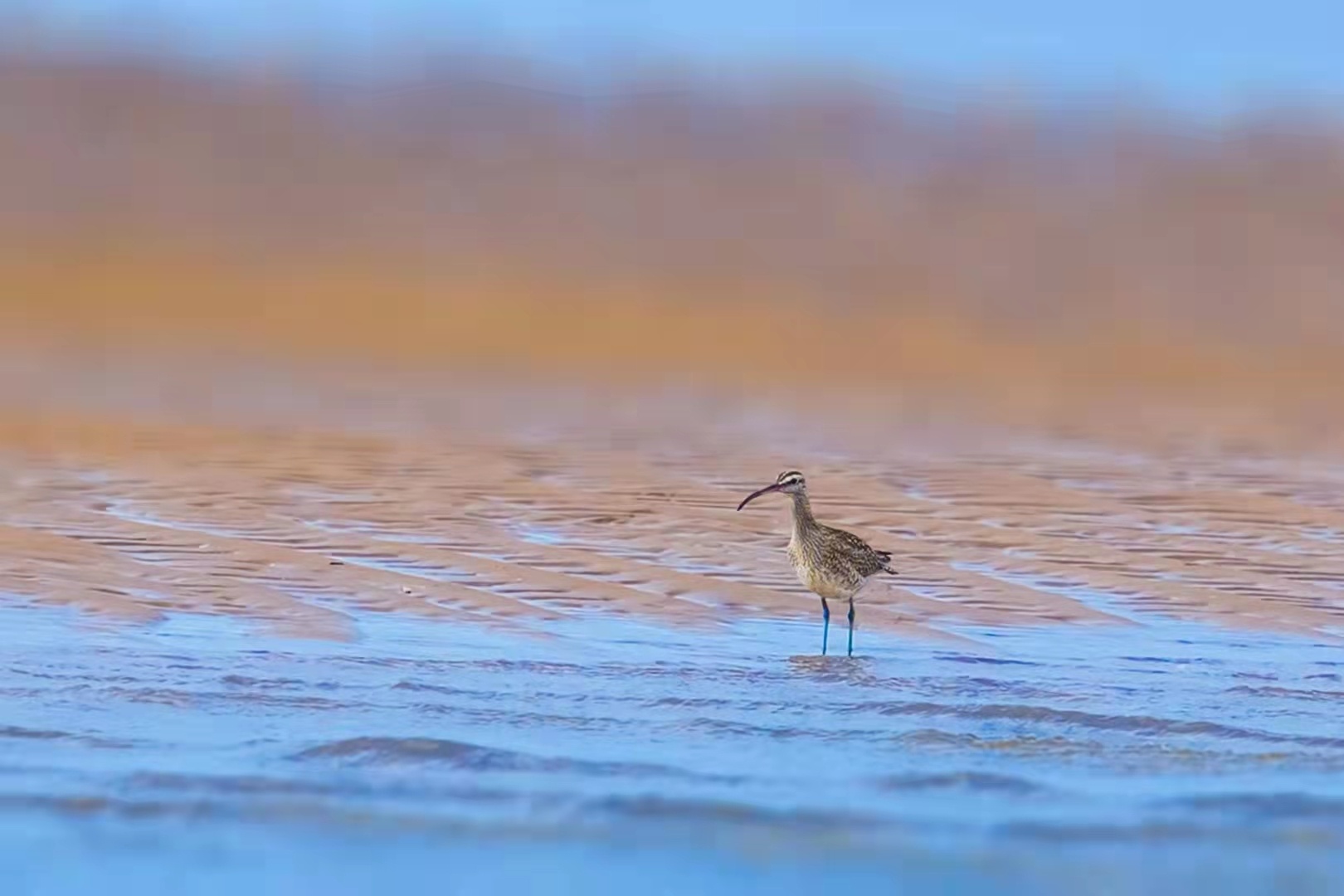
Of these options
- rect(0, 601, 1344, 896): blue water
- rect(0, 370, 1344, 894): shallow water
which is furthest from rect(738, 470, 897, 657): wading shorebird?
rect(0, 601, 1344, 896): blue water

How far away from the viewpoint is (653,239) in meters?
24.6

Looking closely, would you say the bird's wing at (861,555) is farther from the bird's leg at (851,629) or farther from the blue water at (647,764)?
the blue water at (647,764)

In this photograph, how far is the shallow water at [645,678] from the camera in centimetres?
686

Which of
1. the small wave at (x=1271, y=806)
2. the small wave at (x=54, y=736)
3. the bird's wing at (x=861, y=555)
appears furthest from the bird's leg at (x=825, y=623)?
the small wave at (x=54, y=736)

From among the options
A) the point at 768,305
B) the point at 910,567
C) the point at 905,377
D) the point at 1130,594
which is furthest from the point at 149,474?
the point at 768,305

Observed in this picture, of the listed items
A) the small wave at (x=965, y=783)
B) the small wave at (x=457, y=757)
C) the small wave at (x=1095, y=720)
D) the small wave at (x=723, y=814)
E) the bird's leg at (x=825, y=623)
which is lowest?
the small wave at (x=723, y=814)

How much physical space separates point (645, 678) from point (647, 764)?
137cm

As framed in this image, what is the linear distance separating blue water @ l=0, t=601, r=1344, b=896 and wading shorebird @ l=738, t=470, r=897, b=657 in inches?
25.6

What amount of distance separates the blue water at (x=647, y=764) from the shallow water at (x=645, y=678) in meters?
0.02

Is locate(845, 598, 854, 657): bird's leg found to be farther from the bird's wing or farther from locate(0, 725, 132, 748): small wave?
locate(0, 725, 132, 748): small wave

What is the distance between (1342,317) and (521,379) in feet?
26.9

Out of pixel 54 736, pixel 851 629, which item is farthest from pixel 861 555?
pixel 54 736

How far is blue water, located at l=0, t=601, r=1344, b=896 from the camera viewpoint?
22.0 feet

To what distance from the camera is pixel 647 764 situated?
772 cm
